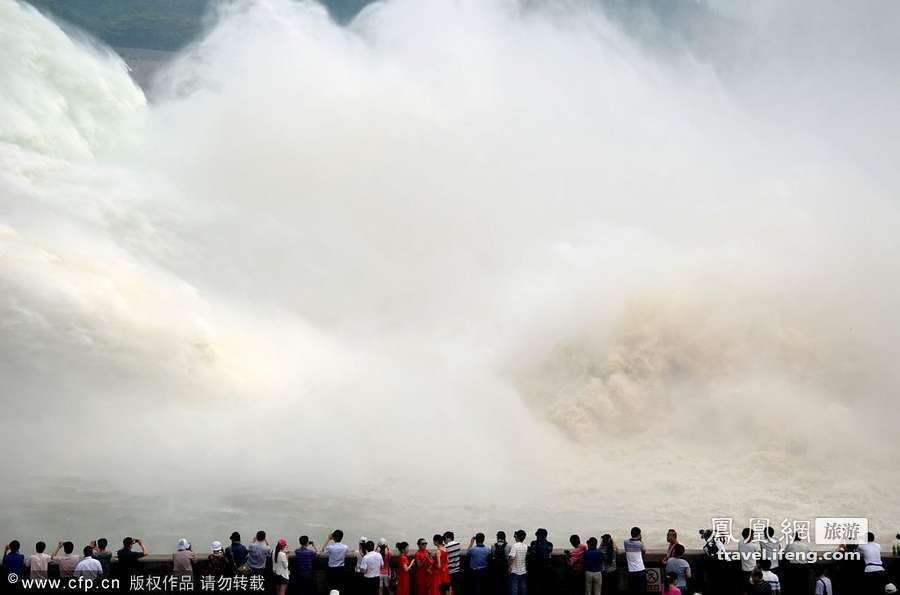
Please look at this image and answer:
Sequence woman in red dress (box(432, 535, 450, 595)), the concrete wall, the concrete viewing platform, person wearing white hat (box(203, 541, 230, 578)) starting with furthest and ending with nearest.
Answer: the concrete wall, the concrete viewing platform, person wearing white hat (box(203, 541, 230, 578)), woman in red dress (box(432, 535, 450, 595))

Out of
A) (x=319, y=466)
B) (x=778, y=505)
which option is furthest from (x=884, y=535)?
(x=319, y=466)

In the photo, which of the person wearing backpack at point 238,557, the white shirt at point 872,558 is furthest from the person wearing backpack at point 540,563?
the white shirt at point 872,558

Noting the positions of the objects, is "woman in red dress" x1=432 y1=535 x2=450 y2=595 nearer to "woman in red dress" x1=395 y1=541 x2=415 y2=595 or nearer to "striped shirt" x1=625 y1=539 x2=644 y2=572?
"woman in red dress" x1=395 y1=541 x2=415 y2=595

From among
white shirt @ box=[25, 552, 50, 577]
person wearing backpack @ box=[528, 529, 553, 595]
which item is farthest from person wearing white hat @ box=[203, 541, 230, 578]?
person wearing backpack @ box=[528, 529, 553, 595]

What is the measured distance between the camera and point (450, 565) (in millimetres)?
12922

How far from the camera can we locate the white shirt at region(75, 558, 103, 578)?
40.4ft

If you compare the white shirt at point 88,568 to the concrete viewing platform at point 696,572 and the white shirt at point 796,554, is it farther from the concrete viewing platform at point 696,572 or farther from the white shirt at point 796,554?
the white shirt at point 796,554

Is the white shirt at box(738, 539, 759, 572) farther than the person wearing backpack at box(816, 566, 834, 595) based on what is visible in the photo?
Yes

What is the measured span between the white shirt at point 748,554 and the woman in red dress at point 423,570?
4.36 meters

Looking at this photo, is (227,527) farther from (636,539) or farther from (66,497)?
(636,539)

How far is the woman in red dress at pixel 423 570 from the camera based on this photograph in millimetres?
12703

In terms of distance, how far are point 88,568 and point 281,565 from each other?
2525mm

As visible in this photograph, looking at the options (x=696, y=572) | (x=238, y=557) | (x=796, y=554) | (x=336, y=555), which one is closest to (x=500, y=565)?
(x=336, y=555)

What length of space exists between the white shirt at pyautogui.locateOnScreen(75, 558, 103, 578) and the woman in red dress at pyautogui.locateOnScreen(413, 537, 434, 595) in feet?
14.0
